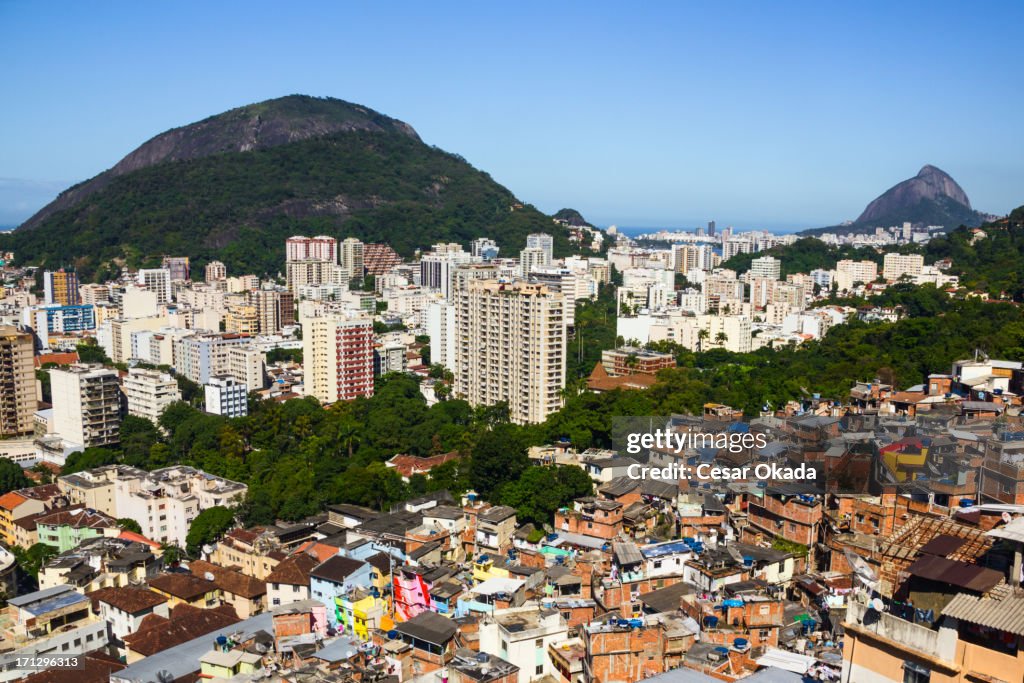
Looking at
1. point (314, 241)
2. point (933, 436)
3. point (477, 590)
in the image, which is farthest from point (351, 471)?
point (314, 241)

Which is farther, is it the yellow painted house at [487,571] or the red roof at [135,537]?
the red roof at [135,537]

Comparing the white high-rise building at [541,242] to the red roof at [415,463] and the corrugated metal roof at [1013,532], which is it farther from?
the corrugated metal roof at [1013,532]

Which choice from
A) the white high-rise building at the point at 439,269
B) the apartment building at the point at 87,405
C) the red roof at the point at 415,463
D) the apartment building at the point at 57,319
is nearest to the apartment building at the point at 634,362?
the red roof at the point at 415,463

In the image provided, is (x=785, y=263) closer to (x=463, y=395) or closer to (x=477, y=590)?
(x=463, y=395)

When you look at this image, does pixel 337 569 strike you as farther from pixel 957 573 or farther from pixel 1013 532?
pixel 1013 532

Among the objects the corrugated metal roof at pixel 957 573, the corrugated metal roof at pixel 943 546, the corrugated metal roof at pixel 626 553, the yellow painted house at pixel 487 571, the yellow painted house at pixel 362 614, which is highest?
the corrugated metal roof at pixel 957 573

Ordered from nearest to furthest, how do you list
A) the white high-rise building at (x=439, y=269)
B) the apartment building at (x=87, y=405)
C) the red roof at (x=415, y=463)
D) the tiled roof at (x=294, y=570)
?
the tiled roof at (x=294, y=570) → the red roof at (x=415, y=463) → the apartment building at (x=87, y=405) → the white high-rise building at (x=439, y=269)

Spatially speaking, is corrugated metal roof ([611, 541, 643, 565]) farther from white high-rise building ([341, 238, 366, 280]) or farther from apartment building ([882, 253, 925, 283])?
white high-rise building ([341, 238, 366, 280])
